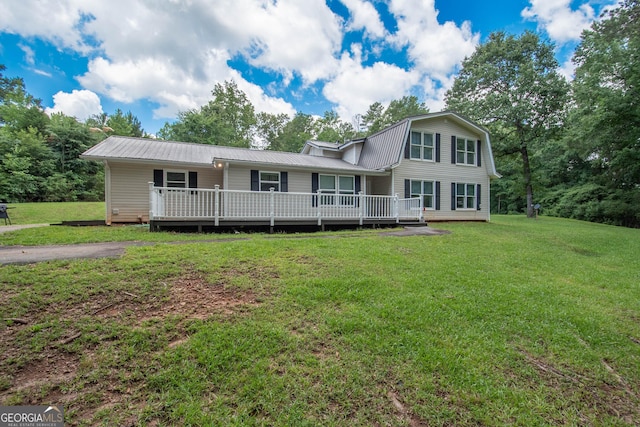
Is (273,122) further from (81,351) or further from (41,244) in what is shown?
(81,351)

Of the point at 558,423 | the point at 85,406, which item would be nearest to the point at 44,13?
the point at 85,406

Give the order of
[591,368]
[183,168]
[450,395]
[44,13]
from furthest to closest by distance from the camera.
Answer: [183,168] < [44,13] < [591,368] < [450,395]

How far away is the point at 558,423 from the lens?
190cm

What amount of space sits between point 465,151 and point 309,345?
15769mm

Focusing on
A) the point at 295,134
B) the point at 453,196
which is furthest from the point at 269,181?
the point at 295,134

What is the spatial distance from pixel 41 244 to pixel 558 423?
8707 millimetres

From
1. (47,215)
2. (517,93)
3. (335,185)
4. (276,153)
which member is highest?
(517,93)

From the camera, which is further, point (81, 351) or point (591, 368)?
point (591, 368)

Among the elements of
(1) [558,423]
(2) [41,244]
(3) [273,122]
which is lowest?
(1) [558,423]

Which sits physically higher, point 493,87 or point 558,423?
point 493,87

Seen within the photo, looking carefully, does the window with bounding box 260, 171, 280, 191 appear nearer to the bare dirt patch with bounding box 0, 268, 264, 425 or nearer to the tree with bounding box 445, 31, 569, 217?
the bare dirt patch with bounding box 0, 268, 264, 425

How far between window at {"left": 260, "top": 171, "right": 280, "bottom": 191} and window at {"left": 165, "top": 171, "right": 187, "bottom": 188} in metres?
3.08

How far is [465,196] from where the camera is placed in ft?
48.9

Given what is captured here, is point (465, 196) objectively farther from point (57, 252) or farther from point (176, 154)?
point (57, 252)
